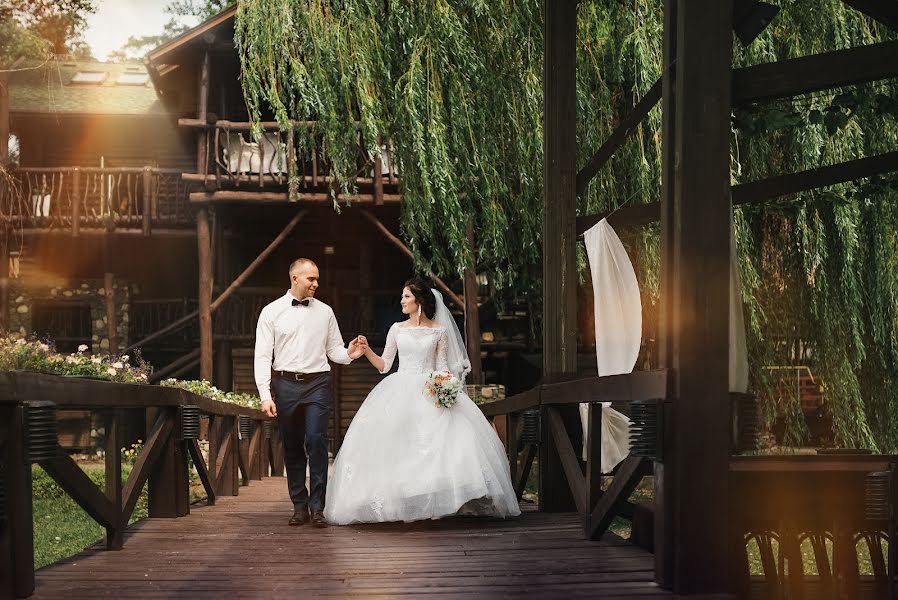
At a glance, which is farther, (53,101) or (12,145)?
(12,145)

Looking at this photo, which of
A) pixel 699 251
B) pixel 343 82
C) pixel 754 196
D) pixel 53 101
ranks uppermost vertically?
pixel 53 101

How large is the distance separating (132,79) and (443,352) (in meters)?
20.4

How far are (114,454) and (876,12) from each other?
4538mm

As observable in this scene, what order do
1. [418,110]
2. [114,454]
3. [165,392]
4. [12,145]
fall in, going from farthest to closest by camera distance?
[12,145] < [418,110] < [165,392] < [114,454]

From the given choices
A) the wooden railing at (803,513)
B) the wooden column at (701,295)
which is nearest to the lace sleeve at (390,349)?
the wooden railing at (803,513)

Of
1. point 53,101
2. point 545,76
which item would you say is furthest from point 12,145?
point 545,76

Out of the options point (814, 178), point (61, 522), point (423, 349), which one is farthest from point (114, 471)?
point (61, 522)

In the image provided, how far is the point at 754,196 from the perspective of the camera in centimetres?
567

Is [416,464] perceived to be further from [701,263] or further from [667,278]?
[701,263]

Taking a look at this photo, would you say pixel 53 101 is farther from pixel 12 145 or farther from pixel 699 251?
pixel 699 251

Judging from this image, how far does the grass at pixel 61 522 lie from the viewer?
10.9 metres

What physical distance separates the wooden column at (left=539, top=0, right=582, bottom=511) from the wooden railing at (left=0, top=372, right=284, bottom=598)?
2528 millimetres

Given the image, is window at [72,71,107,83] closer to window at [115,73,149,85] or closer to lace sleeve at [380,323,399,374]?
window at [115,73,149,85]

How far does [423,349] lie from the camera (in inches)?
297
